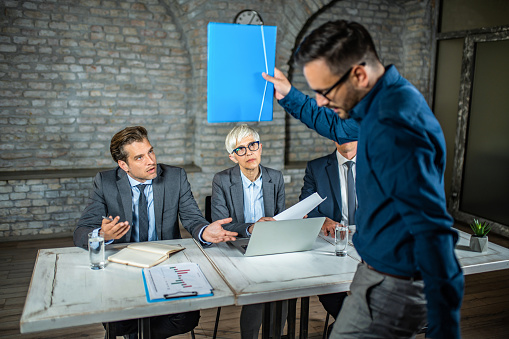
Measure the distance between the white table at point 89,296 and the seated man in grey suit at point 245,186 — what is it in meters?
0.75

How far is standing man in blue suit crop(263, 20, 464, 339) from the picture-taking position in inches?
45.4

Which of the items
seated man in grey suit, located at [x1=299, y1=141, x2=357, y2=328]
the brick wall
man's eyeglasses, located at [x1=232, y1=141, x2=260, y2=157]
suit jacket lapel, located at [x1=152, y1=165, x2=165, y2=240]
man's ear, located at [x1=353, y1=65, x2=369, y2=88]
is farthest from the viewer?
the brick wall

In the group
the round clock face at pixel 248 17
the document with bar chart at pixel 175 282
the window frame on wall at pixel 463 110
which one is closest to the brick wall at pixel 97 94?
the round clock face at pixel 248 17

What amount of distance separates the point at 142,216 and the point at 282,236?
86 centimetres

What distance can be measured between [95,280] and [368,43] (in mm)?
1341

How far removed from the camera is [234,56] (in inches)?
79.4

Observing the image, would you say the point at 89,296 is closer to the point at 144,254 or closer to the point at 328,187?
the point at 144,254

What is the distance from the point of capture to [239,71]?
2.04 m

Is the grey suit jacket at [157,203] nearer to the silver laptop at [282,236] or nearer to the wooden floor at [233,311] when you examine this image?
the silver laptop at [282,236]

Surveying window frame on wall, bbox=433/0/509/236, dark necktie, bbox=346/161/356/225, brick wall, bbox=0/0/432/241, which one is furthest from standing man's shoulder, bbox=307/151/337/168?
window frame on wall, bbox=433/0/509/236

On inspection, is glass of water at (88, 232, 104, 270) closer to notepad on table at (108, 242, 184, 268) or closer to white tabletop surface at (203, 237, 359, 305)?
notepad on table at (108, 242, 184, 268)

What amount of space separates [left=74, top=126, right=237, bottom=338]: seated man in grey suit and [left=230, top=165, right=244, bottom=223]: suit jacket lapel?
266 mm

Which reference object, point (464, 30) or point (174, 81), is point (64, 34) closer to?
point (174, 81)

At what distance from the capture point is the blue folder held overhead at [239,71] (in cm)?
199
